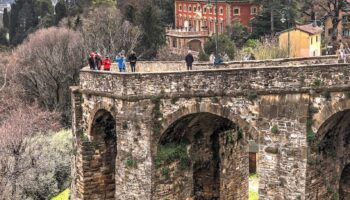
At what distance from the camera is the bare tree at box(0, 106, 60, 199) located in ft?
95.6

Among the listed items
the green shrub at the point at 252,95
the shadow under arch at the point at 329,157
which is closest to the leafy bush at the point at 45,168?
the green shrub at the point at 252,95

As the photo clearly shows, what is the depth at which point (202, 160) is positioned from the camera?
79.0ft

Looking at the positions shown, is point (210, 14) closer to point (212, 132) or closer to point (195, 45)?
point (195, 45)

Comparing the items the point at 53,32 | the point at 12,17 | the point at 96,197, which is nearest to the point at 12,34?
the point at 12,17

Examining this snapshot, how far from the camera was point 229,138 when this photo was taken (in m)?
24.5

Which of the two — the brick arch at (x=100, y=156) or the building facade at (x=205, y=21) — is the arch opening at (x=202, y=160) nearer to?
the brick arch at (x=100, y=156)

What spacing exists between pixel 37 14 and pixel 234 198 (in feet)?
193

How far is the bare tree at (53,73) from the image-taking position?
47906 mm

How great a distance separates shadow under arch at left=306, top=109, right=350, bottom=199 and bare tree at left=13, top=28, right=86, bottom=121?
30089mm

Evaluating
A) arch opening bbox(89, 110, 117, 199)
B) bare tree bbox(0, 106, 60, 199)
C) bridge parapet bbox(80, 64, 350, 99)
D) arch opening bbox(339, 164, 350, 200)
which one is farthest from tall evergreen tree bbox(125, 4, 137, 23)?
arch opening bbox(339, 164, 350, 200)

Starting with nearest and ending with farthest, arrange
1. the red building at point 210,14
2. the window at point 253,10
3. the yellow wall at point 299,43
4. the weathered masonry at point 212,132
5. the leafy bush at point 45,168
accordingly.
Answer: the weathered masonry at point 212,132 < the leafy bush at point 45,168 < the yellow wall at point 299,43 < the window at point 253,10 < the red building at point 210,14

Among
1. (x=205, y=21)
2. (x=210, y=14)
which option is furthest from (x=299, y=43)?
(x=205, y=21)

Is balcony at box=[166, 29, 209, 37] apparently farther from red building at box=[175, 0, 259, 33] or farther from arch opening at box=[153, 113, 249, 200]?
arch opening at box=[153, 113, 249, 200]

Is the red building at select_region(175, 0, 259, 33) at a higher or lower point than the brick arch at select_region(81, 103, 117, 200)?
higher
